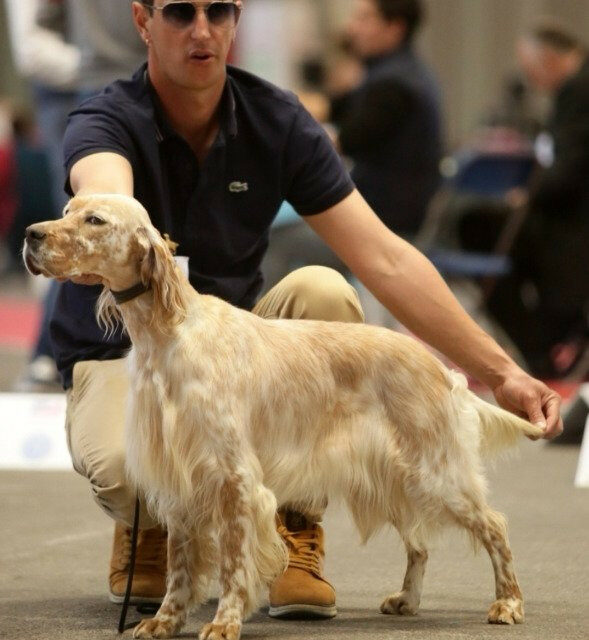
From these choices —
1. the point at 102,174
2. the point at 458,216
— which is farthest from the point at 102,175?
the point at 458,216

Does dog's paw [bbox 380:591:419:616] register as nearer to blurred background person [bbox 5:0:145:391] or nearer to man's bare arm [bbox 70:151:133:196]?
man's bare arm [bbox 70:151:133:196]

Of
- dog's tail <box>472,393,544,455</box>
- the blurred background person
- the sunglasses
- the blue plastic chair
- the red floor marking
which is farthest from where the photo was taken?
the red floor marking

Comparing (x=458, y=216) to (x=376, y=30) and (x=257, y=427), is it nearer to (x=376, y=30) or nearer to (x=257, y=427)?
(x=376, y=30)

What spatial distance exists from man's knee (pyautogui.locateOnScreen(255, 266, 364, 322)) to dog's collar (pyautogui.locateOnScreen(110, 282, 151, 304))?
2.19 ft

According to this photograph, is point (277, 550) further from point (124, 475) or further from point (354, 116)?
point (354, 116)

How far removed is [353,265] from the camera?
3.79 metres

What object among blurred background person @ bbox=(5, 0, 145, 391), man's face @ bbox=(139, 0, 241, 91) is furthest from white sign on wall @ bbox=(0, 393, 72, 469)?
man's face @ bbox=(139, 0, 241, 91)

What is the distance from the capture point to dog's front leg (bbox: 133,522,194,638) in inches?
Result: 129

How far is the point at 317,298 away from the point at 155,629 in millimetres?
A: 904

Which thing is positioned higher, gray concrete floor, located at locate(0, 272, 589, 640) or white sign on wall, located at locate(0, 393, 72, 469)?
gray concrete floor, located at locate(0, 272, 589, 640)

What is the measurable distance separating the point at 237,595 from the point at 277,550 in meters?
0.13

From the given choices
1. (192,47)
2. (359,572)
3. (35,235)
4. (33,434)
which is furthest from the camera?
(33,434)

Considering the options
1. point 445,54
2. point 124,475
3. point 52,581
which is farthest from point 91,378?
point 445,54

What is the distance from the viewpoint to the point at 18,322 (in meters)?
11.0
